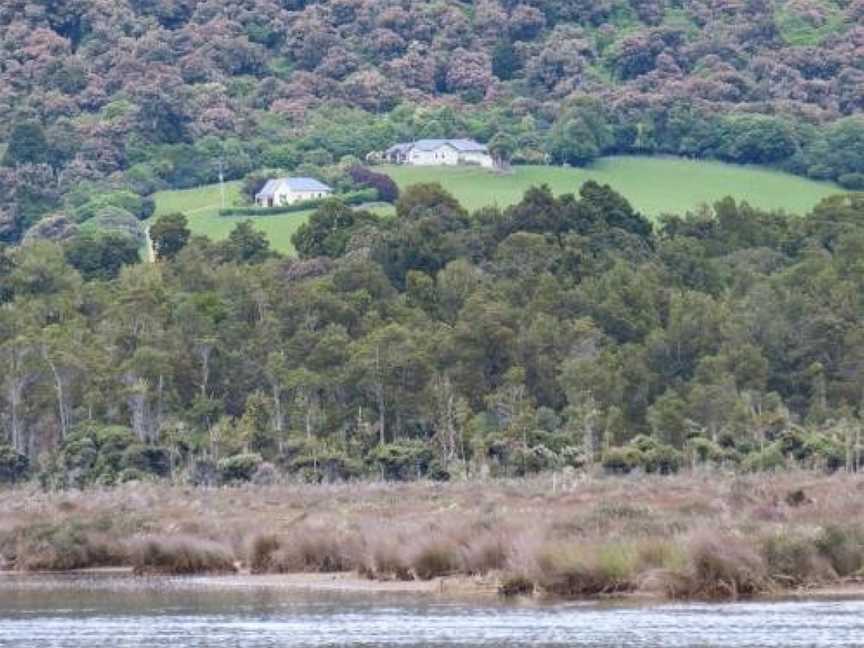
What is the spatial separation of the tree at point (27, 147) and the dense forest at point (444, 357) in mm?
59035

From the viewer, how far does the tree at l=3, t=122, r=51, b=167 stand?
186 metres

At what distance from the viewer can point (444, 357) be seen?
3863 inches

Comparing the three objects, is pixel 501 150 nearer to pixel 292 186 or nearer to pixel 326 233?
pixel 292 186

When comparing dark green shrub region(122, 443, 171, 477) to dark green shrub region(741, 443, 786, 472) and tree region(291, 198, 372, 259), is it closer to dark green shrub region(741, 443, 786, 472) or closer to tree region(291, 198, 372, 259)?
dark green shrub region(741, 443, 786, 472)

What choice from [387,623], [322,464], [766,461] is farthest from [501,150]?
[387,623]

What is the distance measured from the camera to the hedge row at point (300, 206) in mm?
164750

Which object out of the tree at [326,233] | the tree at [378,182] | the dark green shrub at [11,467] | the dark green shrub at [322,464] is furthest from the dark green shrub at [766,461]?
the tree at [378,182]

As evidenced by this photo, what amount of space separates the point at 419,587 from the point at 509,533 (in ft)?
6.02

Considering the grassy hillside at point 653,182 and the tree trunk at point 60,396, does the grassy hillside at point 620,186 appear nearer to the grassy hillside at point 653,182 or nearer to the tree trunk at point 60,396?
the grassy hillside at point 653,182

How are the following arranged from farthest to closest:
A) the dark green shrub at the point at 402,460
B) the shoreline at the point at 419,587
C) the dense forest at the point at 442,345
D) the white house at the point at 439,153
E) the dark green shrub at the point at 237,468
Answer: the white house at the point at 439,153, the dense forest at the point at 442,345, the dark green shrub at the point at 402,460, the dark green shrub at the point at 237,468, the shoreline at the point at 419,587

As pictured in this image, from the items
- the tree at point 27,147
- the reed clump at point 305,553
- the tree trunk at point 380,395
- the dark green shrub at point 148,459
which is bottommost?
the reed clump at point 305,553

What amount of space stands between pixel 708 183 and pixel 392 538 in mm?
131652

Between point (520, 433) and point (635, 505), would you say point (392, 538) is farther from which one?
point (520, 433)

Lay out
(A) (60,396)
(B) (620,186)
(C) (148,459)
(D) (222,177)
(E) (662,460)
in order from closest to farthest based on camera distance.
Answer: (E) (662,460), (C) (148,459), (A) (60,396), (B) (620,186), (D) (222,177)
